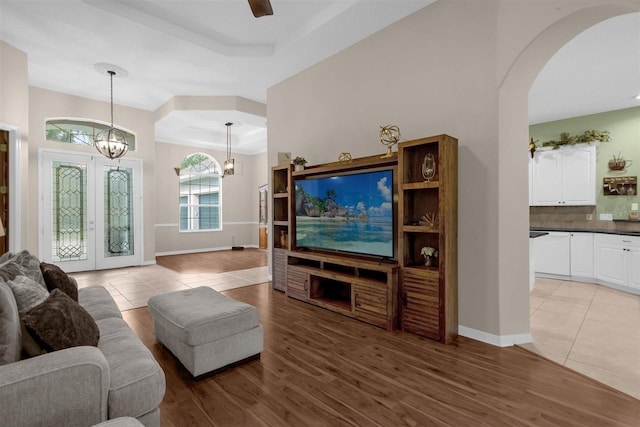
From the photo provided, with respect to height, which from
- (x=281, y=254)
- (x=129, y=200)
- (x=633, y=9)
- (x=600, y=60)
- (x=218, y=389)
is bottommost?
(x=218, y=389)

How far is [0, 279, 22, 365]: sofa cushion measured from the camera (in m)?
1.26

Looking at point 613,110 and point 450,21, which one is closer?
point 450,21

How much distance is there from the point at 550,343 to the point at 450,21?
314cm

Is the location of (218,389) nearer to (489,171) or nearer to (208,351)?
(208,351)

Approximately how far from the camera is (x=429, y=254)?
2.96 metres

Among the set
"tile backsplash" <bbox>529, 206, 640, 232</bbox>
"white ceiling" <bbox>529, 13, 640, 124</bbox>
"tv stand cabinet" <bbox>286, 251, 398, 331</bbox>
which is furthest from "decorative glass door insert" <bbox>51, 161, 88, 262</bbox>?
"tile backsplash" <bbox>529, 206, 640, 232</bbox>

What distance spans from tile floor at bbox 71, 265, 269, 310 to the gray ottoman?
1.86 meters

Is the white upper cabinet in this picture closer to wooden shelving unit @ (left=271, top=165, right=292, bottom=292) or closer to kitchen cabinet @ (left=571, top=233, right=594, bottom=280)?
kitchen cabinet @ (left=571, top=233, right=594, bottom=280)

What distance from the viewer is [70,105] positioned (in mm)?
5758

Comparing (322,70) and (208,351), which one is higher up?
(322,70)

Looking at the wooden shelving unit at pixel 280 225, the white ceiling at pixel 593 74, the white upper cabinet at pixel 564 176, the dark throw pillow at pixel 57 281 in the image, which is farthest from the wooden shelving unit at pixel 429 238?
the white upper cabinet at pixel 564 176

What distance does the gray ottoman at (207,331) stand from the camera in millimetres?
2176

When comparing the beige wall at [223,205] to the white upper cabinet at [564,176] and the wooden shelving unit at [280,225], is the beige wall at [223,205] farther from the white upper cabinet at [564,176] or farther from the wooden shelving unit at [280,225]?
the white upper cabinet at [564,176]

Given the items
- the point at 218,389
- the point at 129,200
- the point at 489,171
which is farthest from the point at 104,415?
the point at 129,200
